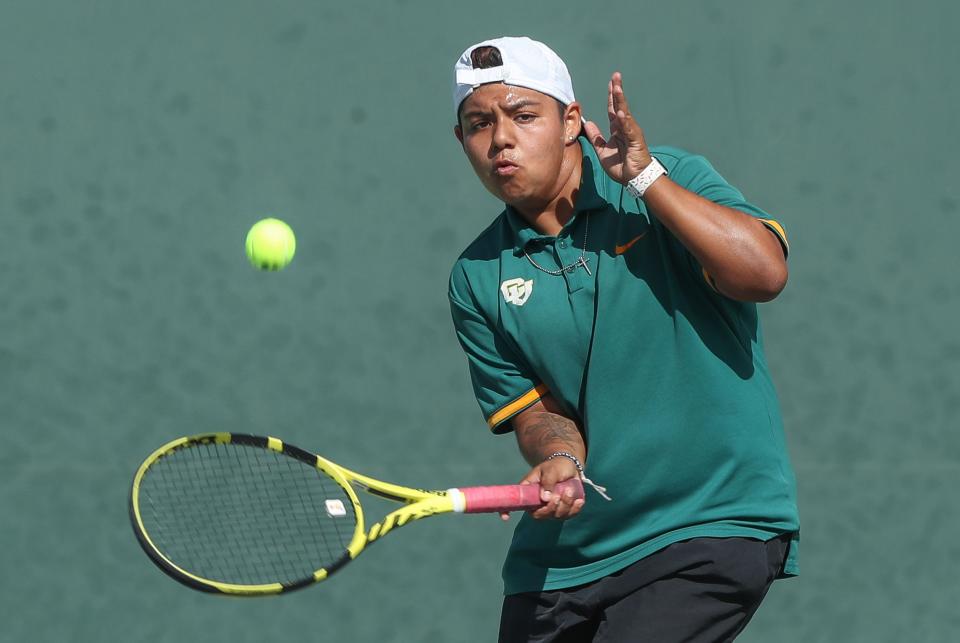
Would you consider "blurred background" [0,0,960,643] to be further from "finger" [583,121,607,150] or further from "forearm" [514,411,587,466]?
"finger" [583,121,607,150]

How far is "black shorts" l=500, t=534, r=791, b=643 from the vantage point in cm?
262

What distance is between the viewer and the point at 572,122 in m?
2.86

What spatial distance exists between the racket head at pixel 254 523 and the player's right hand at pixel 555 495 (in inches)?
12.2

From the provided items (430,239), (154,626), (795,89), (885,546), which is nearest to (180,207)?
(430,239)

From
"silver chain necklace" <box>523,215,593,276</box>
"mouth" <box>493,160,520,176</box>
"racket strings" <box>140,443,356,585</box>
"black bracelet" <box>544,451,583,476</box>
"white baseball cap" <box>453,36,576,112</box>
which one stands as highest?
"white baseball cap" <box>453,36,576,112</box>

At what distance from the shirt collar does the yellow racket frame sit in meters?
0.51

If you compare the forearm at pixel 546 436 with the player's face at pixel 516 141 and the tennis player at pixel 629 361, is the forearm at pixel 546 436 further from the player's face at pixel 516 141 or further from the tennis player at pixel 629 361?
the player's face at pixel 516 141

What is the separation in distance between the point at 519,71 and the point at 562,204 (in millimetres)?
254

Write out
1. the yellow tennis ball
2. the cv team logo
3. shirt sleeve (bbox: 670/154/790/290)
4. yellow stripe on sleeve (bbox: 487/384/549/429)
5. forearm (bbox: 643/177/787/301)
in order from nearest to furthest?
forearm (bbox: 643/177/787/301) → shirt sleeve (bbox: 670/154/790/290) → the cv team logo → yellow stripe on sleeve (bbox: 487/384/549/429) → the yellow tennis ball

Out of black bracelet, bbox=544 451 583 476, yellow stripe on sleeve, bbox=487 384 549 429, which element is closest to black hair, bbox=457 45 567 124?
yellow stripe on sleeve, bbox=487 384 549 429

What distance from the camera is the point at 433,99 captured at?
175 inches

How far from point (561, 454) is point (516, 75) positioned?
2.23ft

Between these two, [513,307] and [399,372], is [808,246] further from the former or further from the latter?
[513,307]

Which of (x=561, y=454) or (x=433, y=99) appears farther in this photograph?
(x=433, y=99)
